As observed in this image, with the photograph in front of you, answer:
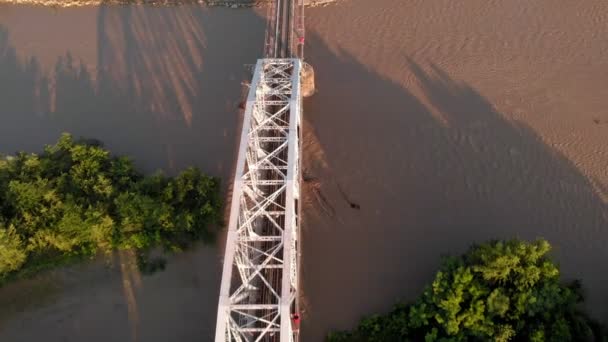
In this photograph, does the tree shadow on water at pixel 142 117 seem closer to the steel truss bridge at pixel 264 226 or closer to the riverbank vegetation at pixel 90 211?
the riverbank vegetation at pixel 90 211

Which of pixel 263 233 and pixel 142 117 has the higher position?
pixel 142 117

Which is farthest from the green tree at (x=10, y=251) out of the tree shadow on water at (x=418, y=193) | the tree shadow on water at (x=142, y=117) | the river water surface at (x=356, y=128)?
the tree shadow on water at (x=418, y=193)

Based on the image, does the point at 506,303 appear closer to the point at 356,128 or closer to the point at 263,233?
the point at 263,233

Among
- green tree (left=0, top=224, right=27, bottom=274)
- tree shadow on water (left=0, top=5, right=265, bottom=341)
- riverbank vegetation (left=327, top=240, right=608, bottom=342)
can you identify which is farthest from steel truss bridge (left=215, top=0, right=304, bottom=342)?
green tree (left=0, top=224, right=27, bottom=274)

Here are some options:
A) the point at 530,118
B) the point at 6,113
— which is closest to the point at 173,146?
the point at 6,113

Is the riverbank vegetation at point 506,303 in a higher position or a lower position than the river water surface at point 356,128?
lower

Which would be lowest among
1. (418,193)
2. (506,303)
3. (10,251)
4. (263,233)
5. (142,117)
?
(506,303)

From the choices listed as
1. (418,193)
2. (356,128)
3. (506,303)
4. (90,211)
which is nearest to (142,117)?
(90,211)
